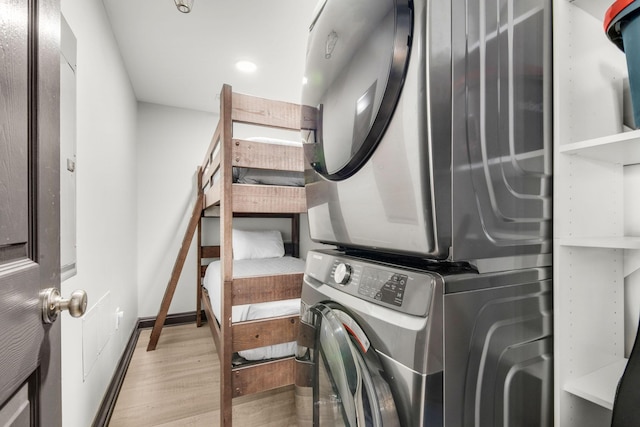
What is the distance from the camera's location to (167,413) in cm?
182

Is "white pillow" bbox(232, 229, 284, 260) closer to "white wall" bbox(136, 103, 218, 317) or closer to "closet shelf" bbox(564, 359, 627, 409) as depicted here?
A: "white wall" bbox(136, 103, 218, 317)

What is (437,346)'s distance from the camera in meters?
0.60

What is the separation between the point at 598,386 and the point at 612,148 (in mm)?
637

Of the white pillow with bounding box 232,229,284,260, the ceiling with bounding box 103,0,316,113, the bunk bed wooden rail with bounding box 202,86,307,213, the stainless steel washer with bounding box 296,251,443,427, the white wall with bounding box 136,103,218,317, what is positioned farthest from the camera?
the white wall with bounding box 136,103,218,317

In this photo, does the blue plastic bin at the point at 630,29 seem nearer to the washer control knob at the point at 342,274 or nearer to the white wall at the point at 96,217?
the washer control knob at the point at 342,274

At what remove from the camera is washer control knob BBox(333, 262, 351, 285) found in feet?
2.87

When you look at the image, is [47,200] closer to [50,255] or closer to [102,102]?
[50,255]

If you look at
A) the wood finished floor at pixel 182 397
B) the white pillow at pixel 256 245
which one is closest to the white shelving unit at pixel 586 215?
the wood finished floor at pixel 182 397

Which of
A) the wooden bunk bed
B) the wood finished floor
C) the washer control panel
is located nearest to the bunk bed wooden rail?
the wooden bunk bed

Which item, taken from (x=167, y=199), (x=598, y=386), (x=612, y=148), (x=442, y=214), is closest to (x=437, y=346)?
(x=442, y=214)

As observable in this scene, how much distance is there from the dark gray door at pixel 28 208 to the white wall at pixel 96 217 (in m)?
0.71

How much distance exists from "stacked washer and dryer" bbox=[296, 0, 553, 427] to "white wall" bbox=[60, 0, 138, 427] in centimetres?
122

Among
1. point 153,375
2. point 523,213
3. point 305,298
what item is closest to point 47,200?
point 305,298

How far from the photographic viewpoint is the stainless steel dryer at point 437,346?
0.61 meters
